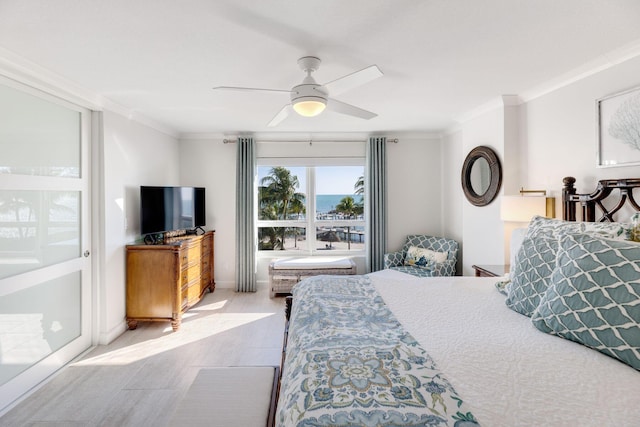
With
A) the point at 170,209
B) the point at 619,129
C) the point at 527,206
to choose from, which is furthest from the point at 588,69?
the point at 170,209

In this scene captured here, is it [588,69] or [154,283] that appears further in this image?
[154,283]

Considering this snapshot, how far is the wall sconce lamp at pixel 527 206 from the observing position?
2768mm

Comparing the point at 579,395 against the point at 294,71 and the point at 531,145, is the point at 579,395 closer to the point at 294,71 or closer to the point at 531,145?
→ the point at 294,71

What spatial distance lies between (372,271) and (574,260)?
357 centimetres

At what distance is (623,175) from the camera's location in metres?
2.26

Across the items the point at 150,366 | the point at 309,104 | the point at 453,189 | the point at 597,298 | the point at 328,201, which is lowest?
the point at 150,366

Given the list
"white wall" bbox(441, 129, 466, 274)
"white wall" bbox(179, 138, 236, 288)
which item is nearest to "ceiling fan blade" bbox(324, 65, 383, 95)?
"white wall" bbox(441, 129, 466, 274)

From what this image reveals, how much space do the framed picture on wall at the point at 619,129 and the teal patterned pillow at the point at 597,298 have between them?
4.17ft

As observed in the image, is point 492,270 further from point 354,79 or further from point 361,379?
point 361,379

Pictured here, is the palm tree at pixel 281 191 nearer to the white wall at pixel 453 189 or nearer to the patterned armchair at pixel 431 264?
the patterned armchair at pixel 431 264

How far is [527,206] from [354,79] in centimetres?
190

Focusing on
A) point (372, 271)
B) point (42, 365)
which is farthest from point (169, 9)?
point (372, 271)

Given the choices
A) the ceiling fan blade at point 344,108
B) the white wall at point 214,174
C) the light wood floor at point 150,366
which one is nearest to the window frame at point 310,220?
the white wall at point 214,174

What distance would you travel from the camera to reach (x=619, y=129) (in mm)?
2271
